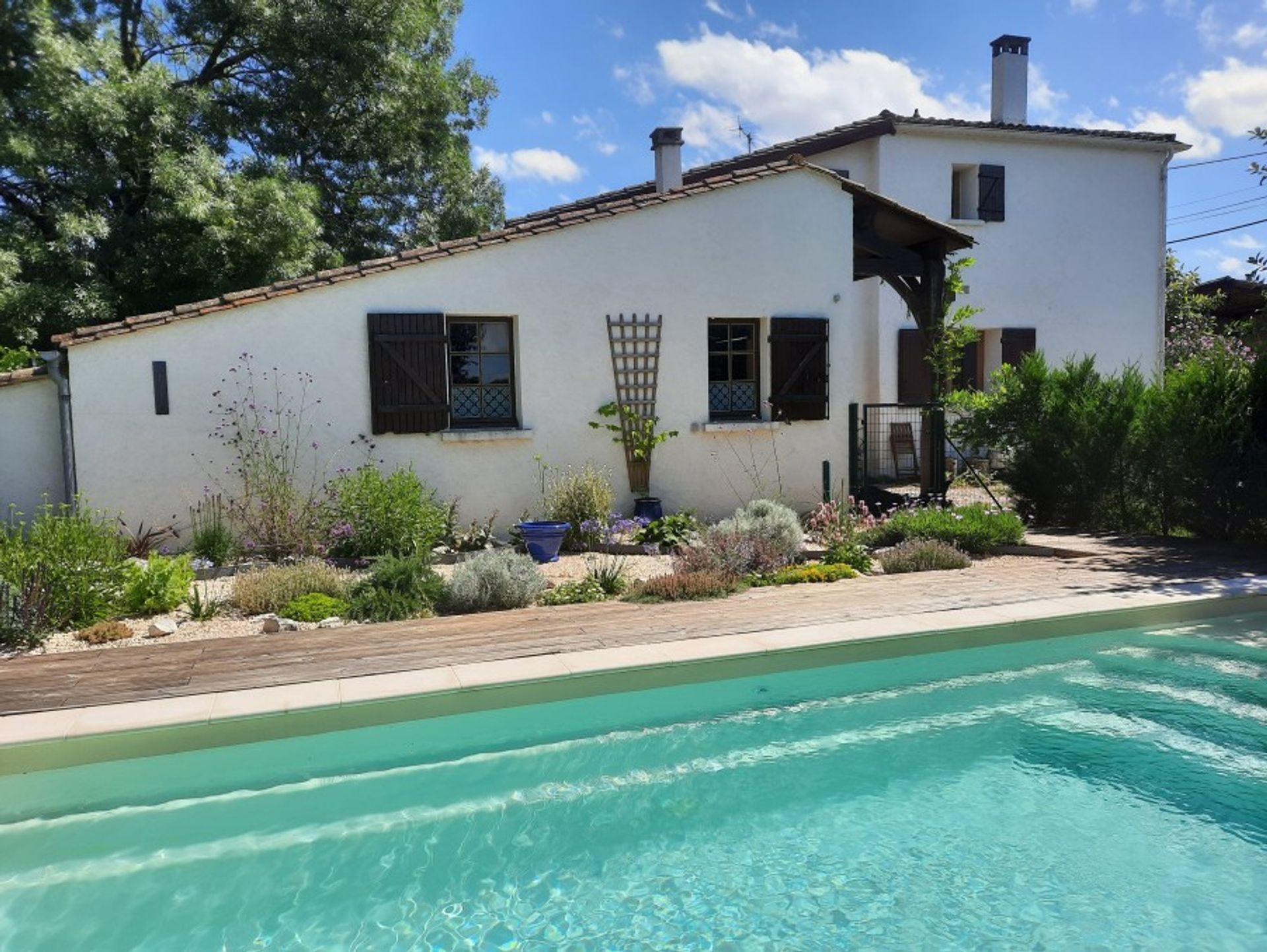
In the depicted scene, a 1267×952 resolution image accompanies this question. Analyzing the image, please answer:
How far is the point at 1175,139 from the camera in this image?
17.7 meters

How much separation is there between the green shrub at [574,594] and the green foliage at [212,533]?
3386 millimetres

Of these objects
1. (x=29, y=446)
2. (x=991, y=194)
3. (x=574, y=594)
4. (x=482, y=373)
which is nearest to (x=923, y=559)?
(x=574, y=594)

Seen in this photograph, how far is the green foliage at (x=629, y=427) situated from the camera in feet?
34.5

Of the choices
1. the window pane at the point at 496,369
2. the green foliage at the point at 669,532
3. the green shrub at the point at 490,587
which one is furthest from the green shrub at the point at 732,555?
the window pane at the point at 496,369

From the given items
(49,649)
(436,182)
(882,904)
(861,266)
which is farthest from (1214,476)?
(436,182)

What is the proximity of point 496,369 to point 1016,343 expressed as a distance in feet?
38.8

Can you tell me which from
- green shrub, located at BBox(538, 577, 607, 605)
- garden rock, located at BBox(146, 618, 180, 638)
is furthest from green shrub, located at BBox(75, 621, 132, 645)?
green shrub, located at BBox(538, 577, 607, 605)

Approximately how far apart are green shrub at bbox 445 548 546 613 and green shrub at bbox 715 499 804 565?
2385mm

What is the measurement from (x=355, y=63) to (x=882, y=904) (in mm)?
14405

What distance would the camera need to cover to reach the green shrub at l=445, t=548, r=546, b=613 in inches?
269

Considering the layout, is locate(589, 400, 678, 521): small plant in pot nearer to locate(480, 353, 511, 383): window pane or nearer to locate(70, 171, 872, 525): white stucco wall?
locate(70, 171, 872, 525): white stucco wall

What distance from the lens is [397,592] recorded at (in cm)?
676

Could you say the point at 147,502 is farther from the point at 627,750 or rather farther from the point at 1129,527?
the point at 1129,527

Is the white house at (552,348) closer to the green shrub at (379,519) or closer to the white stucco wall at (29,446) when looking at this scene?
the white stucco wall at (29,446)
